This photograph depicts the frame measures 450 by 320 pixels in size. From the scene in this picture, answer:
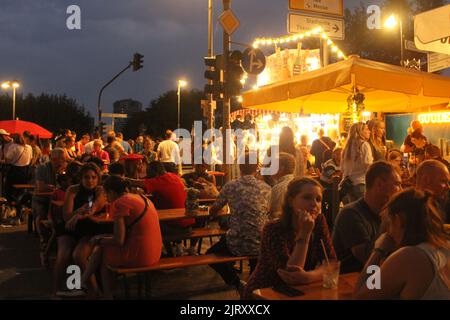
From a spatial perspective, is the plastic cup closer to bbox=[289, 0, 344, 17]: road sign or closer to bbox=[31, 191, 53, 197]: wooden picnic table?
bbox=[31, 191, 53, 197]: wooden picnic table

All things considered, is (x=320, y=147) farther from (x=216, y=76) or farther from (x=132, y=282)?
(x=132, y=282)

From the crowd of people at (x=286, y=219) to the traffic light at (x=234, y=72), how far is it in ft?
7.54

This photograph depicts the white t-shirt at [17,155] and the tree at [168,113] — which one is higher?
the tree at [168,113]

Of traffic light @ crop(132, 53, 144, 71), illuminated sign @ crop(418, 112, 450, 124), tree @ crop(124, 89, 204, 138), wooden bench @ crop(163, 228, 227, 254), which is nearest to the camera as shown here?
wooden bench @ crop(163, 228, 227, 254)

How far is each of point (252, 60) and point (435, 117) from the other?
616 cm

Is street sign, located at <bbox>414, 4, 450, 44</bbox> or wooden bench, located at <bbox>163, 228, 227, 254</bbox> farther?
wooden bench, located at <bbox>163, 228, 227, 254</bbox>

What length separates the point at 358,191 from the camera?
23.3ft

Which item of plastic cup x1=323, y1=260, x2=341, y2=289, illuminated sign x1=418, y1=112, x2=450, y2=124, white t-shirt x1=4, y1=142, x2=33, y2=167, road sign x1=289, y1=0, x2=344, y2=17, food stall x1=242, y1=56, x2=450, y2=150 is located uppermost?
road sign x1=289, y1=0, x2=344, y2=17

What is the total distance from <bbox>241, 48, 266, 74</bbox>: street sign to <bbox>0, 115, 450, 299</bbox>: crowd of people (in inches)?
109

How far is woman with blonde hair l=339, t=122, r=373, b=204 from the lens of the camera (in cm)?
712

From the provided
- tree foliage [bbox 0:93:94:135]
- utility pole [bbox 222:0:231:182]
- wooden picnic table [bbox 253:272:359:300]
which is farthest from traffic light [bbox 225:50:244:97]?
tree foliage [bbox 0:93:94:135]

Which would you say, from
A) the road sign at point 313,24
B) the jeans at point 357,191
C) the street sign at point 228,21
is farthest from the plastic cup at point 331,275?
the road sign at point 313,24

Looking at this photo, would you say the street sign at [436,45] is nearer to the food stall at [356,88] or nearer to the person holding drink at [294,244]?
the person holding drink at [294,244]

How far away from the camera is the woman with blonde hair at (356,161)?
712 cm
